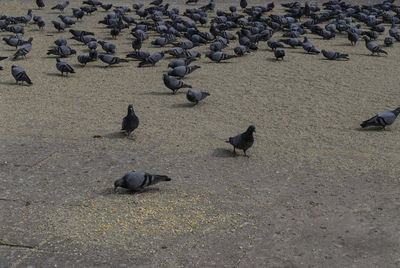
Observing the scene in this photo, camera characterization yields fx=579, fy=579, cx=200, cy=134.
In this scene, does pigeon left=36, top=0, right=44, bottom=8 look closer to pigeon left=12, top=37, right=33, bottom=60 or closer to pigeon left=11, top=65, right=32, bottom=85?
pigeon left=12, top=37, right=33, bottom=60

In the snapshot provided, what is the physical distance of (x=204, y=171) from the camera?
868 centimetres

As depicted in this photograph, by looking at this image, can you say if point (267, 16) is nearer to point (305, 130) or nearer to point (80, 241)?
point (305, 130)

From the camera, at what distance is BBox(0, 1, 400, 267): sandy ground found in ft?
20.9

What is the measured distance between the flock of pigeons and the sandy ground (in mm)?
433

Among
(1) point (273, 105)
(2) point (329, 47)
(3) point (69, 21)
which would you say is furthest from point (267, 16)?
(1) point (273, 105)

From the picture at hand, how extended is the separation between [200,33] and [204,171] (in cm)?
1114

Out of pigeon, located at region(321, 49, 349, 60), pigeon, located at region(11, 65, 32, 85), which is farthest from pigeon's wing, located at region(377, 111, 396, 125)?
pigeon, located at region(11, 65, 32, 85)

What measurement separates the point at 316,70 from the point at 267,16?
9.36 metres

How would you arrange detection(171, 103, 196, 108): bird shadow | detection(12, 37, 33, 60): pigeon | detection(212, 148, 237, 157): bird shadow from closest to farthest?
detection(212, 148, 237, 157): bird shadow < detection(171, 103, 196, 108): bird shadow < detection(12, 37, 33, 60): pigeon

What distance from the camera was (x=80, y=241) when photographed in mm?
6508

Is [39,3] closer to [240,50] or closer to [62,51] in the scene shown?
[62,51]

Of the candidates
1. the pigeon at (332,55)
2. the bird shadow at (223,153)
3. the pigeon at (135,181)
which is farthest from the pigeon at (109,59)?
the pigeon at (135,181)

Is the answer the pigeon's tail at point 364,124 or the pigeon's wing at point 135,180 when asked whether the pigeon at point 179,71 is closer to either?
the pigeon's tail at point 364,124

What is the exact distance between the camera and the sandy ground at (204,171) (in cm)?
636
